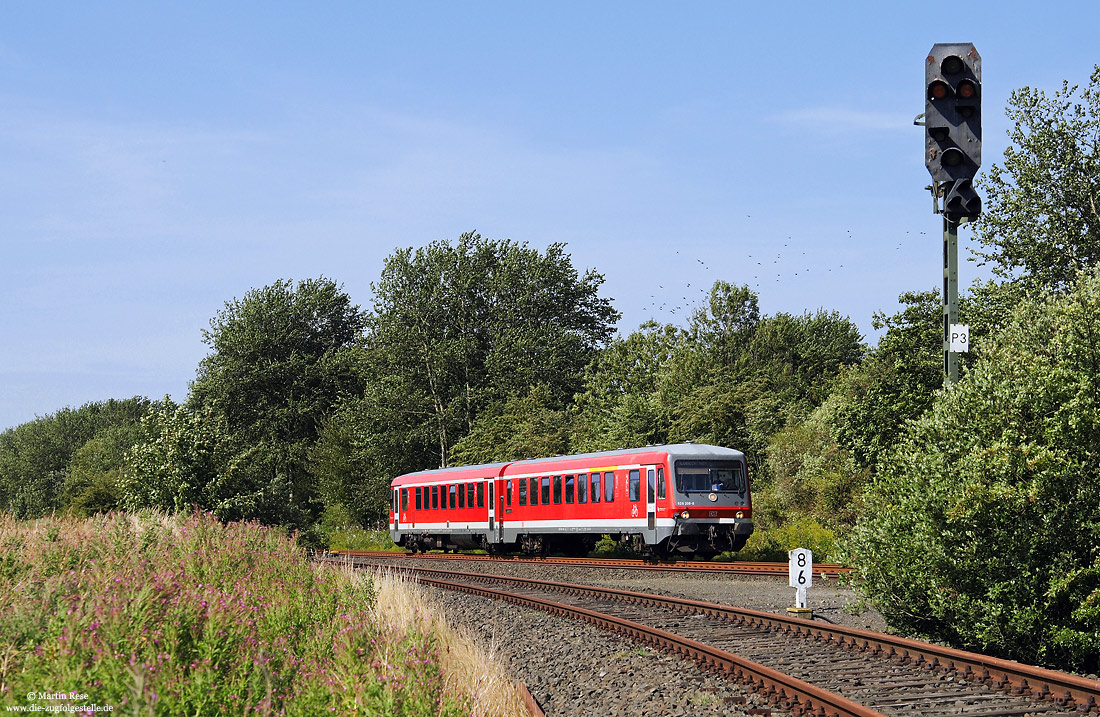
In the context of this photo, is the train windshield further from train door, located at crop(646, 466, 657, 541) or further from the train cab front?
train door, located at crop(646, 466, 657, 541)

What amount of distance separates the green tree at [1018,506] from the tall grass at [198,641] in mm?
5726

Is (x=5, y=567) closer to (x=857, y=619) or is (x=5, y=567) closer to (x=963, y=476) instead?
(x=963, y=476)

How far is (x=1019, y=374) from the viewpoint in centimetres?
1213

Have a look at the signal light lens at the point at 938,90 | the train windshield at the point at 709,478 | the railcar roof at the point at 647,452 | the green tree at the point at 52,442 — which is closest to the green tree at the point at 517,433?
the railcar roof at the point at 647,452

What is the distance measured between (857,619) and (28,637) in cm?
1109

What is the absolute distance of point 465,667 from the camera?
9.98 m

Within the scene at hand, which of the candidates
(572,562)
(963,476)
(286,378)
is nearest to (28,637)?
(963,476)

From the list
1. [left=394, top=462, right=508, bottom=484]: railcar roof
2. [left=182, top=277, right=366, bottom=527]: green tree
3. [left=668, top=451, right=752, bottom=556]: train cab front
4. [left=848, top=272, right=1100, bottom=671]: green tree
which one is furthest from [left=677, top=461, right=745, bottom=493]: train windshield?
[left=182, top=277, right=366, bottom=527]: green tree

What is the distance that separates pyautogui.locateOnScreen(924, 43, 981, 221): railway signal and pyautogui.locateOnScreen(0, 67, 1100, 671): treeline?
2.71 metres

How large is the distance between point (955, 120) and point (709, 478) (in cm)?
1787

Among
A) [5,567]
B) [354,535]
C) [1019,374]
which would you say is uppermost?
[1019,374]

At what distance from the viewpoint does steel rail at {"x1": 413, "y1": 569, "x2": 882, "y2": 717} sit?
900 centimetres

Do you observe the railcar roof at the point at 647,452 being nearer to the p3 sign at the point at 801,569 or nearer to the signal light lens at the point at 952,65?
the p3 sign at the point at 801,569

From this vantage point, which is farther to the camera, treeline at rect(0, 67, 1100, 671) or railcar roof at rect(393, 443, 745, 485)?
railcar roof at rect(393, 443, 745, 485)
